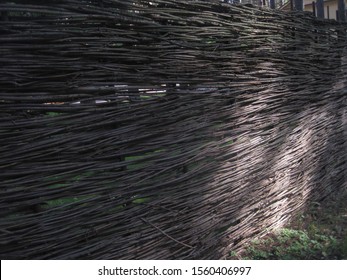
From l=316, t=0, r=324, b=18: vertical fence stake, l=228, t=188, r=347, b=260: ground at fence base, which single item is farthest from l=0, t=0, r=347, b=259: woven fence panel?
l=316, t=0, r=324, b=18: vertical fence stake

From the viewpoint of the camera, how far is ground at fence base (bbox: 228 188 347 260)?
4.08 metres

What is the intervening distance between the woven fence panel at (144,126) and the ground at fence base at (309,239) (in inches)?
6.0

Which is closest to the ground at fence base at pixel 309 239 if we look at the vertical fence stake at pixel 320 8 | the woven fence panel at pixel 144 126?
the woven fence panel at pixel 144 126

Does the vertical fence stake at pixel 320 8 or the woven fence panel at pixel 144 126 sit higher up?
the vertical fence stake at pixel 320 8

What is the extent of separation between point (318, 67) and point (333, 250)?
7.48 ft

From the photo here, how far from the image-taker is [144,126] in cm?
303

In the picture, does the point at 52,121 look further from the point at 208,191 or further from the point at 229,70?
the point at 229,70

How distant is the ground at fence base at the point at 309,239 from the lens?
13.4 feet

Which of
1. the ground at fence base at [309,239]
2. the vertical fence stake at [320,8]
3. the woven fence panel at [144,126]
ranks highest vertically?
the vertical fence stake at [320,8]

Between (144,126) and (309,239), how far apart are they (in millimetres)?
2481

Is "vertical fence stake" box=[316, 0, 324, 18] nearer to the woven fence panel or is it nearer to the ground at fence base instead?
the woven fence panel

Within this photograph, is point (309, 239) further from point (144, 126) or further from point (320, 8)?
point (320, 8)

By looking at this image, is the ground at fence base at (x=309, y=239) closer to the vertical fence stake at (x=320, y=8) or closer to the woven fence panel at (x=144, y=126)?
the woven fence panel at (x=144, y=126)

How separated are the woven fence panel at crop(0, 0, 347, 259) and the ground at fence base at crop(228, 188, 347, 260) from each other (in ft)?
0.50
